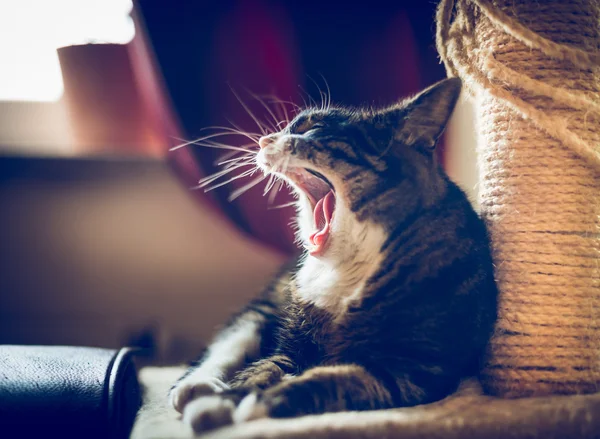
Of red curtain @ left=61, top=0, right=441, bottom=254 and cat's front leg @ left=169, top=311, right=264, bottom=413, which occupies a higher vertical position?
red curtain @ left=61, top=0, right=441, bottom=254

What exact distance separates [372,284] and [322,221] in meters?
0.20

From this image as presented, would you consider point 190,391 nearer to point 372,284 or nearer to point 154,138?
point 372,284

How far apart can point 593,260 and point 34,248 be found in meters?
1.68

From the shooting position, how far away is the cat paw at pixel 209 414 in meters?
0.67

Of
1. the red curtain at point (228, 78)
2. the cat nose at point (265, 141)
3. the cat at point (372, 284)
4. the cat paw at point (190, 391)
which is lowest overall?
the cat paw at point (190, 391)

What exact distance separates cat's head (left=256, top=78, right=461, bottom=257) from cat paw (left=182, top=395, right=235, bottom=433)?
322mm

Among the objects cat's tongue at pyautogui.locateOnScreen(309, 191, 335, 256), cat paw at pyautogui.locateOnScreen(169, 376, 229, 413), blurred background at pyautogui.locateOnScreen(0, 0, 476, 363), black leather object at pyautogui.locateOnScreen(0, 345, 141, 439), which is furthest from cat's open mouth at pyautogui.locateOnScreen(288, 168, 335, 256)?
blurred background at pyautogui.locateOnScreen(0, 0, 476, 363)

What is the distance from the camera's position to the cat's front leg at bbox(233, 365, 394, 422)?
0.68 metres

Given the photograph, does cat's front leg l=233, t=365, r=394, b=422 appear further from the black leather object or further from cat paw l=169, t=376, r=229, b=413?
the black leather object

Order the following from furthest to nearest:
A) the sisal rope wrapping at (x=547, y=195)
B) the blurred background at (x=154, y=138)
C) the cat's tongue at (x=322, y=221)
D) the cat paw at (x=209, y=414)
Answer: the blurred background at (x=154, y=138) → the cat's tongue at (x=322, y=221) → the sisal rope wrapping at (x=547, y=195) → the cat paw at (x=209, y=414)

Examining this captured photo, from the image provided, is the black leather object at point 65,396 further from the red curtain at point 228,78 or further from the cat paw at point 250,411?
the red curtain at point 228,78

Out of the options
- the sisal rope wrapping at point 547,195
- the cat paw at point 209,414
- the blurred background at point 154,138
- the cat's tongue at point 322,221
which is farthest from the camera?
the blurred background at point 154,138

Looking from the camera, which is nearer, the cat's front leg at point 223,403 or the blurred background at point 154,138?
the cat's front leg at point 223,403

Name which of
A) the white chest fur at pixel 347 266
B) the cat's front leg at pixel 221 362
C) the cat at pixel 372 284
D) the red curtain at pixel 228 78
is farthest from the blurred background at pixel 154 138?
the white chest fur at pixel 347 266
